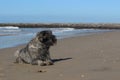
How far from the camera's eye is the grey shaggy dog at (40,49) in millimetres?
12302

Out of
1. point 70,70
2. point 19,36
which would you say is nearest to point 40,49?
point 70,70

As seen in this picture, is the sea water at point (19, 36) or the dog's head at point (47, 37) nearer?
the dog's head at point (47, 37)

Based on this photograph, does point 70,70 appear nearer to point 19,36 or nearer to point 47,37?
point 47,37

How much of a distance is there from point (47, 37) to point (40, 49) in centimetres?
45

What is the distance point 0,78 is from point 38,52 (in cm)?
280

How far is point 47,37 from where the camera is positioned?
1235cm

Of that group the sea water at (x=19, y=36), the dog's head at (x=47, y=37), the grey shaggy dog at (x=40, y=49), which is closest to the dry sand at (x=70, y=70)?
the grey shaggy dog at (x=40, y=49)

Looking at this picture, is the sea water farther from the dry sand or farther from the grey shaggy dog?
the dry sand

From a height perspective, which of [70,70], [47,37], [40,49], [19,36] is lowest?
[19,36]

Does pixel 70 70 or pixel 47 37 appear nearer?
pixel 70 70

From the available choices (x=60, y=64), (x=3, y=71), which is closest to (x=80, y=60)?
(x=60, y=64)

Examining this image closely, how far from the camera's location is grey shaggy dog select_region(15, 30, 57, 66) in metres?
12.3

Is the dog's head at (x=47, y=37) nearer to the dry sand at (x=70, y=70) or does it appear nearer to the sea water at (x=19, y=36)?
the dry sand at (x=70, y=70)

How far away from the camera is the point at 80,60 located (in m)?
12.5
